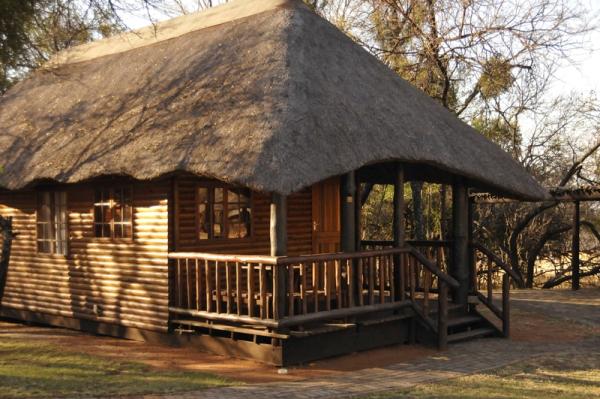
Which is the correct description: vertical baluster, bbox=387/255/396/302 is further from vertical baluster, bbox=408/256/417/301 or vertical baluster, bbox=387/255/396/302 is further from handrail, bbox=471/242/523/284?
handrail, bbox=471/242/523/284

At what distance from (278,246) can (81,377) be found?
109 inches

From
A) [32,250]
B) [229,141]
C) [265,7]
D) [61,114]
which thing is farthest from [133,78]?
[229,141]

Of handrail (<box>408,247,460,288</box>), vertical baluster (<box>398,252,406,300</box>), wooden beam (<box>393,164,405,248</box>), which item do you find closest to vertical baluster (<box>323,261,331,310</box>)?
vertical baluster (<box>398,252,406,300</box>)

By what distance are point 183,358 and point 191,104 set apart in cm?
367

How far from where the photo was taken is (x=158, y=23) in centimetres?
1514

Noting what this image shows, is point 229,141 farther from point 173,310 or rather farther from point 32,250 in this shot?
point 32,250

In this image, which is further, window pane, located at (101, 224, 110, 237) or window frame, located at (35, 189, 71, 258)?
window frame, located at (35, 189, 71, 258)

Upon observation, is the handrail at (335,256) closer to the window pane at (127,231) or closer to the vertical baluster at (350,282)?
the vertical baluster at (350,282)

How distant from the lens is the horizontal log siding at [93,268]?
1050 centimetres

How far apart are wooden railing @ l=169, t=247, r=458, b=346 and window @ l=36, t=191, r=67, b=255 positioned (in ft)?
9.49

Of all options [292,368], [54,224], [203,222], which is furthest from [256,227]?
[54,224]

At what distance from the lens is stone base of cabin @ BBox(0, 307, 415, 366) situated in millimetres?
9211

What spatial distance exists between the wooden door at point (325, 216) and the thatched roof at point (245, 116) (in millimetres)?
2411

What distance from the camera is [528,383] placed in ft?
27.7
